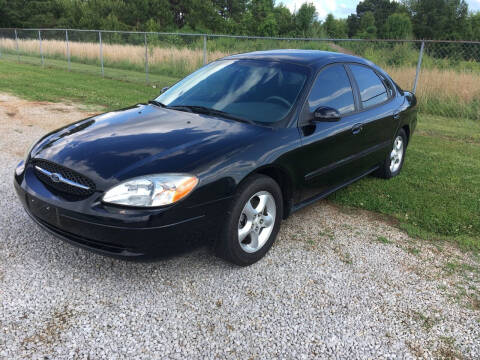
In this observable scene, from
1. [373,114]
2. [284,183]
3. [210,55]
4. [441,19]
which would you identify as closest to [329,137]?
[284,183]

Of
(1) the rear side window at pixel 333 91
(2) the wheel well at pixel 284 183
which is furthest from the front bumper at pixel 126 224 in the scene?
(1) the rear side window at pixel 333 91

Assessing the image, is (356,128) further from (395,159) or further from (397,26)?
(397,26)

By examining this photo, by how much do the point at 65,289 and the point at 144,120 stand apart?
1.52 m

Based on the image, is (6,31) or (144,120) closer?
(144,120)

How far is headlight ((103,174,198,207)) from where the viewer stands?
2592 mm

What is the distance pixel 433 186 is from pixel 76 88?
10.6 m

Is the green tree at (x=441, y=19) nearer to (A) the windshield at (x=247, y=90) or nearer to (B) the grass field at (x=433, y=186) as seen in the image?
(B) the grass field at (x=433, y=186)

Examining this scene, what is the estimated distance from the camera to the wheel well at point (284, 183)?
10.9 ft

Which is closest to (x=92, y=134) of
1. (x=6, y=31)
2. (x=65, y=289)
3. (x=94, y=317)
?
(x=65, y=289)

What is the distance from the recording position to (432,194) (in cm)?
496

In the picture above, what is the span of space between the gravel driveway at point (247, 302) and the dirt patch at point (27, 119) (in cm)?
299

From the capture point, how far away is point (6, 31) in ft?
74.1

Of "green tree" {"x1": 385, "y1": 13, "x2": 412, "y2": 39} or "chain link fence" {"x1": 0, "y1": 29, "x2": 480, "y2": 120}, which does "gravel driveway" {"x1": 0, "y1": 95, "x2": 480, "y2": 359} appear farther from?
"green tree" {"x1": 385, "y1": 13, "x2": 412, "y2": 39}

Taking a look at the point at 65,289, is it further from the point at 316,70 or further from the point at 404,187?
the point at 404,187
